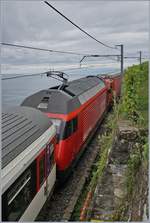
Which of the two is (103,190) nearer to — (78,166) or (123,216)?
(123,216)

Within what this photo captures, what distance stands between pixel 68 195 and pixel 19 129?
2964mm

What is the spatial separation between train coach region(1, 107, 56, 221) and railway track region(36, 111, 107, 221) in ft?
1.95

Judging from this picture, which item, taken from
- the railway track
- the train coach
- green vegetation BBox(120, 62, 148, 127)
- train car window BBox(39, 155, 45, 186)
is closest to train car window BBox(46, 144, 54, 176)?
the train coach

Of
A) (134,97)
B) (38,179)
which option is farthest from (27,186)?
(134,97)

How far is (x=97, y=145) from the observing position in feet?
35.8

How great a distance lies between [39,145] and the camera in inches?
209

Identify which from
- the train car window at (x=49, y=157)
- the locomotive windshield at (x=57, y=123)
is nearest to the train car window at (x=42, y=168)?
the train car window at (x=49, y=157)

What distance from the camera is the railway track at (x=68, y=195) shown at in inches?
253

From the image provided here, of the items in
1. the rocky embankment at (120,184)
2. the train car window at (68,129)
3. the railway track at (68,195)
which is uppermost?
the train car window at (68,129)

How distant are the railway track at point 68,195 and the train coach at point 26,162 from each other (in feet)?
1.95

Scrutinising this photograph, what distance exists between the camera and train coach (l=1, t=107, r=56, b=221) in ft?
12.8

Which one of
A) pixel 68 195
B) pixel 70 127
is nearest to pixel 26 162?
pixel 70 127

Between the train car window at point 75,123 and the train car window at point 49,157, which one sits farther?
the train car window at point 75,123

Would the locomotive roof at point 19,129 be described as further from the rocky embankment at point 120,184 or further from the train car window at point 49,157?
the rocky embankment at point 120,184
